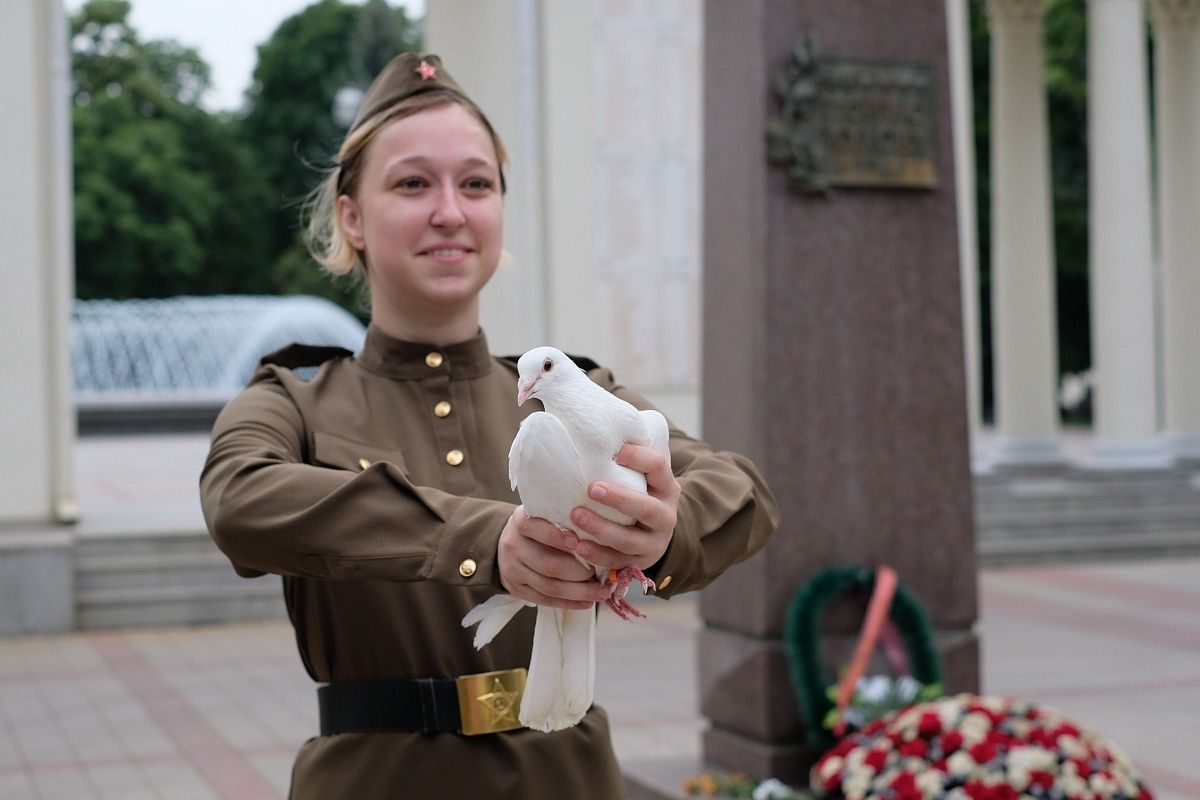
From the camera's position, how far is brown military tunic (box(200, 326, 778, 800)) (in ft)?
5.90

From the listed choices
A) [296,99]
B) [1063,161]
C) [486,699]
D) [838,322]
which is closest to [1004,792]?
[838,322]

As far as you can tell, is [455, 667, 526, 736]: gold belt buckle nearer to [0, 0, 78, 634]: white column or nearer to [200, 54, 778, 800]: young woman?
[200, 54, 778, 800]: young woman

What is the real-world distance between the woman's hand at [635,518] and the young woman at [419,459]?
5.4 inches

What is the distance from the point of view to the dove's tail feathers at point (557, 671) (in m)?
1.81

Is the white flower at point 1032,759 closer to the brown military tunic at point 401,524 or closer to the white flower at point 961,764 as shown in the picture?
the white flower at point 961,764

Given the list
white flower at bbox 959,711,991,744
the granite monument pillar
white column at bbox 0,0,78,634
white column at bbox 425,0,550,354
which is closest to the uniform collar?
white flower at bbox 959,711,991,744

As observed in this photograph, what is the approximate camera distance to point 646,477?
1.69 meters

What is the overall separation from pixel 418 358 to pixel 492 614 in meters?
0.51

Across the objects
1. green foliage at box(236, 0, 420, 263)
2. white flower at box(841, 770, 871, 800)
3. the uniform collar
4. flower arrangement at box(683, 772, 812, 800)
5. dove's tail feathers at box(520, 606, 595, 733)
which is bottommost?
flower arrangement at box(683, 772, 812, 800)

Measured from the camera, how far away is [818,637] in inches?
212

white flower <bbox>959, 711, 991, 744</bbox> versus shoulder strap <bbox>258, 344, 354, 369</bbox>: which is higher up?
shoulder strap <bbox>258, 344, 354, 369</bbox>

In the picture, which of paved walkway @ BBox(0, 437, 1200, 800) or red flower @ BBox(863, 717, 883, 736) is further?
paved walkway @ BBox(0, 437, 1200, 800)

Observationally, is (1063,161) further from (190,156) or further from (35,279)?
(35,279)

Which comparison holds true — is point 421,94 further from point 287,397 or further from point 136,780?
point 136,780
